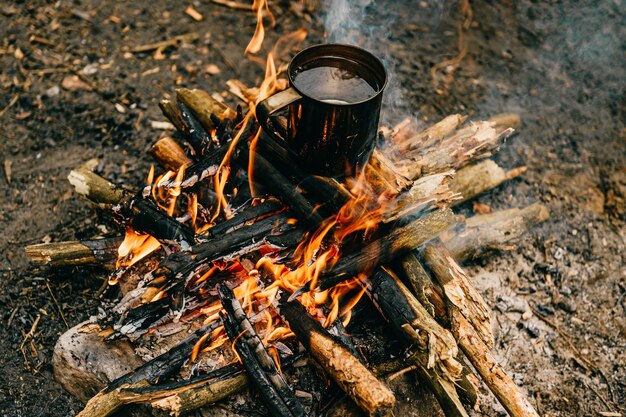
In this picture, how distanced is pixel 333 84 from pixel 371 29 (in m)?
2.72

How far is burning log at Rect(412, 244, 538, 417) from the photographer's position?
8.18 feet

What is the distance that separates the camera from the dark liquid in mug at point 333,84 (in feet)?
8.16

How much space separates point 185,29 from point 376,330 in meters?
3.59

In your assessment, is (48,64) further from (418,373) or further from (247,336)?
(418,373)

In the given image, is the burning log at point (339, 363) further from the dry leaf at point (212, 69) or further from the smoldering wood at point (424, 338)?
the dry leaf at point (212, 69)

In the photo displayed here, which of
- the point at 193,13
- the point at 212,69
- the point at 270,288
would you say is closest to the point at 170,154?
the point at 270,288

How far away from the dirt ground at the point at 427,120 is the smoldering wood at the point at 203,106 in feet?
2.46

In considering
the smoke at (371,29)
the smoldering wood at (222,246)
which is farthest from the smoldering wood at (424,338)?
the smoke at (371,29)

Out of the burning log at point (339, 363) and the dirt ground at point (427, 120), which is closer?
the burning log at point (339, 363)

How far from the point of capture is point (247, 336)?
246cm

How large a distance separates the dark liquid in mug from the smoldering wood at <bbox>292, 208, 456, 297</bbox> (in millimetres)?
722

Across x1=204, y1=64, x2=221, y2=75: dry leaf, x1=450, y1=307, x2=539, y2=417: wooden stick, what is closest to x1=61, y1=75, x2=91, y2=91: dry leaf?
x1=204, y1=64, x2=221, y2=75: dry leaf

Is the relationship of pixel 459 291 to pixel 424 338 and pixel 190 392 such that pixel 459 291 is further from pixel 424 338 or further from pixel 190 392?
pixel 190 392

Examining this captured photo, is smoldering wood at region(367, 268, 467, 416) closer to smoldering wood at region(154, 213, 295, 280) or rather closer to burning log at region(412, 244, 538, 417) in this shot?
burning log at region(412, 244, 538, 417)
